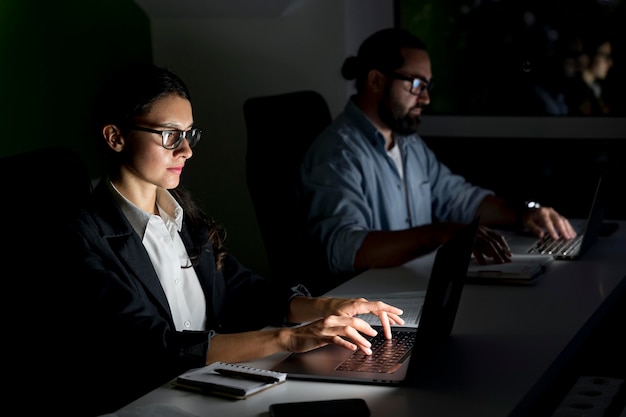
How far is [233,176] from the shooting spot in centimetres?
425

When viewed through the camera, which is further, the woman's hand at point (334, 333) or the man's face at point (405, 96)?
the man's face at point (405, 96)

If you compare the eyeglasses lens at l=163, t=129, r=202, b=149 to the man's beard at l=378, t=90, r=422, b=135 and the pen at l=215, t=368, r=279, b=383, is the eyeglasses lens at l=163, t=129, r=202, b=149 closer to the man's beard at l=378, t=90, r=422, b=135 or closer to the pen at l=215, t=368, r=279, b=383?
the pen at l=215, t=368, r=279, b=383

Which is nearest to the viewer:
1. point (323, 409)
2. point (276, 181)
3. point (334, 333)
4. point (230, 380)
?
Answer: point (323, 409)

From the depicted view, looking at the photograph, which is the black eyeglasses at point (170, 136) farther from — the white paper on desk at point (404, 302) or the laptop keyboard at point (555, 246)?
the laptop keyboard at point (555, 246)

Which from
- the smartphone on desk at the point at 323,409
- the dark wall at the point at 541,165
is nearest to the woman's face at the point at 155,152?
the smartphone on desk at the point at 323,409

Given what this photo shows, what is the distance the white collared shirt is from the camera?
221cm

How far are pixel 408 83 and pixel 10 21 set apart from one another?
Answer: 1317 millimetres

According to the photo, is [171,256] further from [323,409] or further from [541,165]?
[541,165]

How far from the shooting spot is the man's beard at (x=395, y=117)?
3238 millimetres

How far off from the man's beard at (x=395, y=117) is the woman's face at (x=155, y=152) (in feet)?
3.76

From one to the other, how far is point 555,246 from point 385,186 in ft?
1.93

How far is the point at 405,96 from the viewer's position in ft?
10.7

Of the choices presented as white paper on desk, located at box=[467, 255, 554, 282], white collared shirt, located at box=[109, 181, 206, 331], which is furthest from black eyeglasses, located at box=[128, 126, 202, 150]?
white paper on desk, located at box=[467, 255, 554, 282]

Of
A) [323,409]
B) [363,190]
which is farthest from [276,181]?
[323,409]
